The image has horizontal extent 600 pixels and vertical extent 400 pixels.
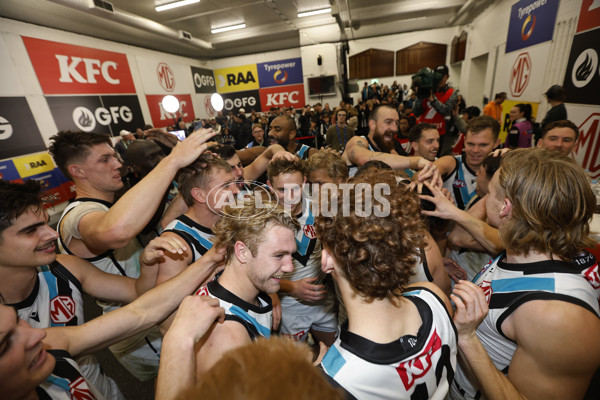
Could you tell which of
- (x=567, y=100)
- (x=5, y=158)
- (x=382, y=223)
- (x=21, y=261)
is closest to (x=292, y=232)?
(x=382, y=223)

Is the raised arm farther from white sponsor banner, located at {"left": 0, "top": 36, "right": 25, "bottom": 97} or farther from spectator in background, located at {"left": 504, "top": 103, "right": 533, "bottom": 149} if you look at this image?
white sponsor banner, located at {"left": 0, "top": 36, "right": 25, "bottom": 97}

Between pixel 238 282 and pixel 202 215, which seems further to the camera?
pixel 202 215

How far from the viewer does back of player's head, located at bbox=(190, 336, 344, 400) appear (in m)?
0.51

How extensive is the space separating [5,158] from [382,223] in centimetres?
920

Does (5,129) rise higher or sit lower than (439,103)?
higher

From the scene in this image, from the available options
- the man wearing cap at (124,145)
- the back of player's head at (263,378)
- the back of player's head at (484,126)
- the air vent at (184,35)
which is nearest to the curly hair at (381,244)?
the back of player's head at (263,378)

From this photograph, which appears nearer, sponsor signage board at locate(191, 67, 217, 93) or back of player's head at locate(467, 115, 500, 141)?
back of player's head at locate(467, 115, 500, 141)

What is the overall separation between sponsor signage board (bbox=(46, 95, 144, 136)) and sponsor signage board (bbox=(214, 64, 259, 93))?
6804mm

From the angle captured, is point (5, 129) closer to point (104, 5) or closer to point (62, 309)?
point (104, 5)

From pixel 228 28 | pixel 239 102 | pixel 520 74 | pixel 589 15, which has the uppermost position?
pixel 228 28

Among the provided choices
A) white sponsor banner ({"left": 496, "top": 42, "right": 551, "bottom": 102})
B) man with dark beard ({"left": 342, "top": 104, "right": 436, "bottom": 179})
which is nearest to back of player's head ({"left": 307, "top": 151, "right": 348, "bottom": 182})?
man with dark beard ({"left": 342, "top": 104, "right": 436, "bottom": 179})

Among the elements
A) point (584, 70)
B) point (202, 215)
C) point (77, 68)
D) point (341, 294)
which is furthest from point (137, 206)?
point (77, 68)

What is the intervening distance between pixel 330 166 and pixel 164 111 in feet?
37.7

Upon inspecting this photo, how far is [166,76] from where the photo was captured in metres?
12.0
